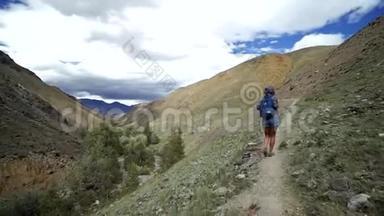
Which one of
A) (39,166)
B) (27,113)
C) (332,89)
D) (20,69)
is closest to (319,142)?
(332,89)

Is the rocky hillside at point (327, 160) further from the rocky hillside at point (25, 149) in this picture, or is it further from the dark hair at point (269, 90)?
the rocky hillside at point (25, 149)

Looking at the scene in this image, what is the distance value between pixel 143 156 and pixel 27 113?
2383 cm

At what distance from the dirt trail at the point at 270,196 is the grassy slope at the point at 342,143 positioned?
1.08 ft

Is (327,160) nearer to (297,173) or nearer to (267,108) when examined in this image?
(297,173)

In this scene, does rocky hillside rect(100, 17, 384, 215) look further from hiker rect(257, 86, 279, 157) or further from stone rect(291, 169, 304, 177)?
hiker rect(257, 86, 279, 157)

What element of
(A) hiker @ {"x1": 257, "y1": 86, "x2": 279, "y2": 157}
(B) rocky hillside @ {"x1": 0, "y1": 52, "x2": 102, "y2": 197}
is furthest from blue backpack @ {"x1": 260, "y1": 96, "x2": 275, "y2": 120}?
(B) rocky hillside @ {"x1": 0, "y1": 52, "x2": 102, "y2": 197}

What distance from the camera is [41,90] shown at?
15762 centimetres

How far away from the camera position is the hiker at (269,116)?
14.0m

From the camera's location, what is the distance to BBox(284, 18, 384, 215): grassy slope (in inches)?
408

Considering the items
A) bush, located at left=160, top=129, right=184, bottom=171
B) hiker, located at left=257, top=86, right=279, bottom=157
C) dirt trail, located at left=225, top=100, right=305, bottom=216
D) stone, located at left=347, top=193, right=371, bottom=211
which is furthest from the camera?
bush, located at left=160, top=129, right=184, bottom=171

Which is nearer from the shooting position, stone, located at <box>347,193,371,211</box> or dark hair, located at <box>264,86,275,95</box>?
stone, located at <box>347,193,371,211</box>

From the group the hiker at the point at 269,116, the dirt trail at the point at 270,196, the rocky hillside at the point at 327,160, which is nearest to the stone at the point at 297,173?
the rocky hillside at the point at 327,160

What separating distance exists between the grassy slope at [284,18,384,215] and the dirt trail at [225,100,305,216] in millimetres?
329

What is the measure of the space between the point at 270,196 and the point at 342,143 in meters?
3.85
